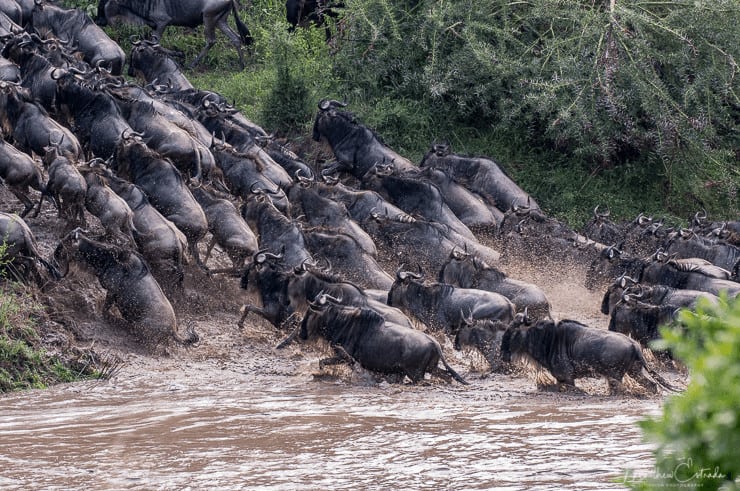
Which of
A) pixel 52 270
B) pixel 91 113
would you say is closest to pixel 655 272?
pixel 52 270

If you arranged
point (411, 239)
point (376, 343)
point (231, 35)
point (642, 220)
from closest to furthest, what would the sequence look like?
point (376, 343) < point (411, 239) < point (642, 220) < point (231, 35)

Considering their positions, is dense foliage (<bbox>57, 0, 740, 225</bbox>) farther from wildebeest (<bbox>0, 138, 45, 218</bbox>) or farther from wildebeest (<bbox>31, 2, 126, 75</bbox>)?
wildebeest (<bbox>0, 138, 45, 218</bbox>)

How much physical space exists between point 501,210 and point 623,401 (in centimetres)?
525

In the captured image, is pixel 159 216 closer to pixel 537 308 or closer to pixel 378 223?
pixel 378 223

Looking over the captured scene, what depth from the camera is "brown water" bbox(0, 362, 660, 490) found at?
5.26 meters

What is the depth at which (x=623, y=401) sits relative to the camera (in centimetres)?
729

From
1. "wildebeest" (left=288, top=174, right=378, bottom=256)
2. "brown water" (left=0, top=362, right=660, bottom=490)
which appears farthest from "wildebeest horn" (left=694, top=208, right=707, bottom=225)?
"brown water" (left=0, top=362, right=660, bottom=490)

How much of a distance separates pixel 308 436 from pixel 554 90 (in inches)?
289

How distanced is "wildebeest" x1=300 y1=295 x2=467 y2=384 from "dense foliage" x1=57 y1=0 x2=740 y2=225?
489 cm

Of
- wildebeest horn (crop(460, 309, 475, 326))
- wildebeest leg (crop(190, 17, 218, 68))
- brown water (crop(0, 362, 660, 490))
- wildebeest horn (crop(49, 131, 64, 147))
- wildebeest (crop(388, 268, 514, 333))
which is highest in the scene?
wildebeest leg (crop(190, 17, 218, 68))

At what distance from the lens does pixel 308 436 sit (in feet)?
19.9

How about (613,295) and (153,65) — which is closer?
(613,295)

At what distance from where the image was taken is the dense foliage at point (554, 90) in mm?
12453

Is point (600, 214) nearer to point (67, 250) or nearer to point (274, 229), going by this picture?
point (274, 229)
